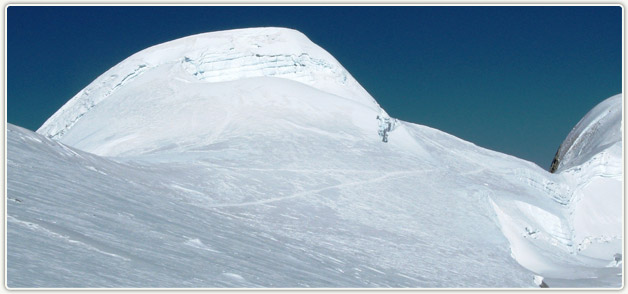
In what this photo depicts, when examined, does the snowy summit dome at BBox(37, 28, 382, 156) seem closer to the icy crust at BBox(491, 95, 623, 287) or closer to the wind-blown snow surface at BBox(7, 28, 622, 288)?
the wind-blown snow surface at BBox(7, 28, 622, 288)

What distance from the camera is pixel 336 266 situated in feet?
35.4

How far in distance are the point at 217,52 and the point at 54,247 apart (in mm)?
15858

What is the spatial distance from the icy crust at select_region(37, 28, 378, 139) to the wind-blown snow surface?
0.20 feet

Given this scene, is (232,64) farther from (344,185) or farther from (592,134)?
(592,134)

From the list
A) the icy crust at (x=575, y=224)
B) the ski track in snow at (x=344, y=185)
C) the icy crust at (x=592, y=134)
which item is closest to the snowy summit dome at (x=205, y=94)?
the ski track in snow at (x=344, y=185)

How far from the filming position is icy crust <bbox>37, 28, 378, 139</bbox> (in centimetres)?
2253

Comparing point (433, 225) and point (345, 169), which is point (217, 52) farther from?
point (433, 225)

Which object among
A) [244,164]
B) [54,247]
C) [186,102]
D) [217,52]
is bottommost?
[54,247]

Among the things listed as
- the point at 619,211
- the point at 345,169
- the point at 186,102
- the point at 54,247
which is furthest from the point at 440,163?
the point at 54,247

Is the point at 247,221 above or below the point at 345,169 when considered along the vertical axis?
below

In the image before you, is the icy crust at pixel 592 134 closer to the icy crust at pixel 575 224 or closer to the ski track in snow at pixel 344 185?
the icy crust at pixel 575 224

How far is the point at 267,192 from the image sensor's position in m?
14.7

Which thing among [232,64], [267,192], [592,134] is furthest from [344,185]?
[592,134]

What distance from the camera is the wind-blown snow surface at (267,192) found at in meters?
8.46
